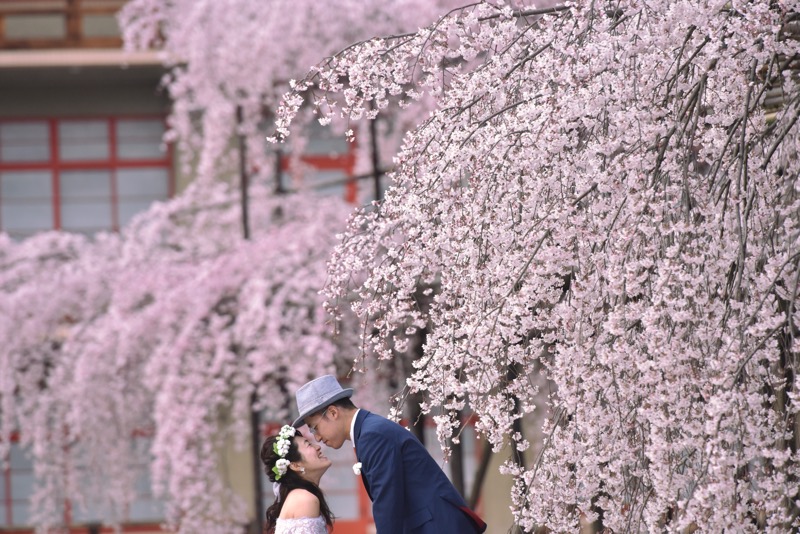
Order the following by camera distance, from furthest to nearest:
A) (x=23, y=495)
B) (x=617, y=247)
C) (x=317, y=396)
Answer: (x=23, y=495)
(x=317, y=396)
(x=617, y=247)

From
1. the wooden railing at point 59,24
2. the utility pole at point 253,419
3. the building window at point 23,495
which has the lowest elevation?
the building window at point 23,495

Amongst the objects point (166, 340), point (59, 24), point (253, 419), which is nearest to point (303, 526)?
point (253, 419)

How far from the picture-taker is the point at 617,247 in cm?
324

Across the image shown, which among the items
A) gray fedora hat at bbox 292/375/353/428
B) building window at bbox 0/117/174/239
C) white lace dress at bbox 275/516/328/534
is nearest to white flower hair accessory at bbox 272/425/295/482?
white lace dress at bbox 275/516/328/534

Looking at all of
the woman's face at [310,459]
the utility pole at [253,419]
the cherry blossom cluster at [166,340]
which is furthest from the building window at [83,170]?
the woman's face at [310,459]

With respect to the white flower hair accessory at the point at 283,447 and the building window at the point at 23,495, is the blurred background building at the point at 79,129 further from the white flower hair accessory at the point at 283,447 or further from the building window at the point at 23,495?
the white flower hair accessory at the point at 283,447

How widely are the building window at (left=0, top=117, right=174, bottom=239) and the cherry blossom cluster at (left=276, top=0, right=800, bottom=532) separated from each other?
36.4 ft

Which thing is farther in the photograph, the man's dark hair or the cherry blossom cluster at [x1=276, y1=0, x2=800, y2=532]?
the man's dark hair

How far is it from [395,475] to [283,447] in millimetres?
615

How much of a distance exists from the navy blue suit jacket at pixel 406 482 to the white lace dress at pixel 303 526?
41cm

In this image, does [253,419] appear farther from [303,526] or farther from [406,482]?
[406,482]

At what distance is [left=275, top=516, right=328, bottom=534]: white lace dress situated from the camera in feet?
13.9

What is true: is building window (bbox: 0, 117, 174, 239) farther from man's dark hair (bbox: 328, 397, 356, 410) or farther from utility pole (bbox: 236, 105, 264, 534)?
man's dark hair (bbox: 328, 397, 356, 410)

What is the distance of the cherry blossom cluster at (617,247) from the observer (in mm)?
3043
